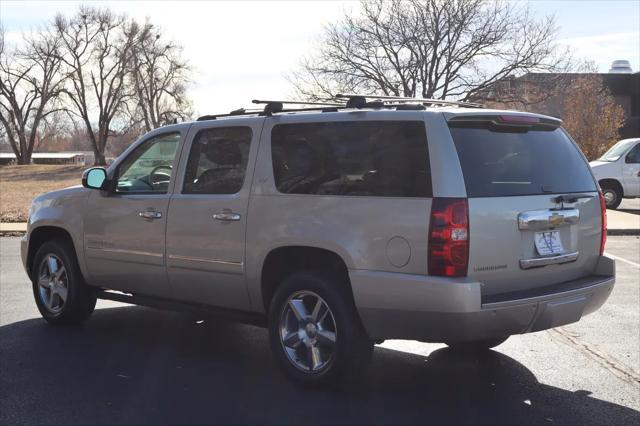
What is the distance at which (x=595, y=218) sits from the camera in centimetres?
543

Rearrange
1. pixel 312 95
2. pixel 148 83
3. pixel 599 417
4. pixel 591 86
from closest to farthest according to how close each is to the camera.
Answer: pixel 599 417
pixel 312 95
pixel 591 86
pixel 148 83

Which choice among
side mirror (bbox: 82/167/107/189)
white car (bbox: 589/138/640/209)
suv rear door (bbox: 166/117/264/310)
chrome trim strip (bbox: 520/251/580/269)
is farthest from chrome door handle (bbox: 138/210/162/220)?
white car (bbox: 589/138/640/209)

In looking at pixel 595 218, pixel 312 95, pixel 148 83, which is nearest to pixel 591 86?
pixel 312 95

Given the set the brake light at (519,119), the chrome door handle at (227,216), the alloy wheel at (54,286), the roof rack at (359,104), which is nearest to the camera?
the brake light at (519,119)

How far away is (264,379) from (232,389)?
1.04ft

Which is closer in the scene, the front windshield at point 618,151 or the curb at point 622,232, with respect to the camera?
the curb at point 622,232

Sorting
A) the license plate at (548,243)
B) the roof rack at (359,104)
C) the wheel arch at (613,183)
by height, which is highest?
the roof rack at (359,104)

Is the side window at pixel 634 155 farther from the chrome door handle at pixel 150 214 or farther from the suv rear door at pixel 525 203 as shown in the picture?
the chrome door handle at pixel 150 214

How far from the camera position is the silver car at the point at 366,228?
4633 millimetres

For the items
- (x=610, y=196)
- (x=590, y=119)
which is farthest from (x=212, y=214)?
(x=590, y=119)

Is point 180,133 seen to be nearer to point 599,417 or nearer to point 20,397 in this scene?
point 20,397

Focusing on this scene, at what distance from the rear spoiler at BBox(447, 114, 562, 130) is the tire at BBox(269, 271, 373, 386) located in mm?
1318

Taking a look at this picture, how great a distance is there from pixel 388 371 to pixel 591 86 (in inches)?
1330

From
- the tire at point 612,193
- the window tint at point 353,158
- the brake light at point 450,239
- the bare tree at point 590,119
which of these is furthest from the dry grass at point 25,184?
the bare tree at point 590,119
